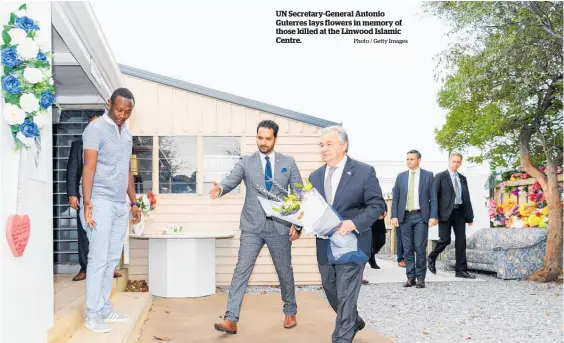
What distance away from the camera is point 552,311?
6.05 metres

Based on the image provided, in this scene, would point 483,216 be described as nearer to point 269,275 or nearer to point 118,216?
point 269,275

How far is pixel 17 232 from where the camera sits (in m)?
2.69

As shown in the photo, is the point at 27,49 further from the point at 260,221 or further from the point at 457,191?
the point at 457,191

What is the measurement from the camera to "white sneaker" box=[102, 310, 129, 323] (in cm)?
454

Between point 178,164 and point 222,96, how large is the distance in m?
1.13

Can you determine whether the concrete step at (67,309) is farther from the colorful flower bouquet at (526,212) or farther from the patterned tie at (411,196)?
the colorful flower bouquet at (526,212)

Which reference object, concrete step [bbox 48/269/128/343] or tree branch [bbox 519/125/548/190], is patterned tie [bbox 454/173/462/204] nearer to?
tree branch [bbox 519/125/548/190]

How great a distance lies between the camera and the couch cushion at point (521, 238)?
845 cm

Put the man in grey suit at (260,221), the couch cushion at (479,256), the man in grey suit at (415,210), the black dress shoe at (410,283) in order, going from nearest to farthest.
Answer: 1. the man in grey suit at (260,221)
2. the man in grey suit at (415,210)
3. the black dress shoe at (410,283)
4. the couch cushion at (479,256)

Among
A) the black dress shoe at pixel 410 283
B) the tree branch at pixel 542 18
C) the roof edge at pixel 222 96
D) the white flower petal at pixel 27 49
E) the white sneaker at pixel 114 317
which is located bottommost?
the black dress shoe at pixel 410 283

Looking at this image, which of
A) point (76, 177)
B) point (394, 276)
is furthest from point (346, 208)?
point (394, 276)

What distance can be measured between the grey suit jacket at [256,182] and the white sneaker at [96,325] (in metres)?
1.30

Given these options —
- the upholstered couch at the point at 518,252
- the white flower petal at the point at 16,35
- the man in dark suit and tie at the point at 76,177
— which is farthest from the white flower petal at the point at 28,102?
the upholstered couch at the point at 518,252

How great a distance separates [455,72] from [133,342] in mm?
6022
